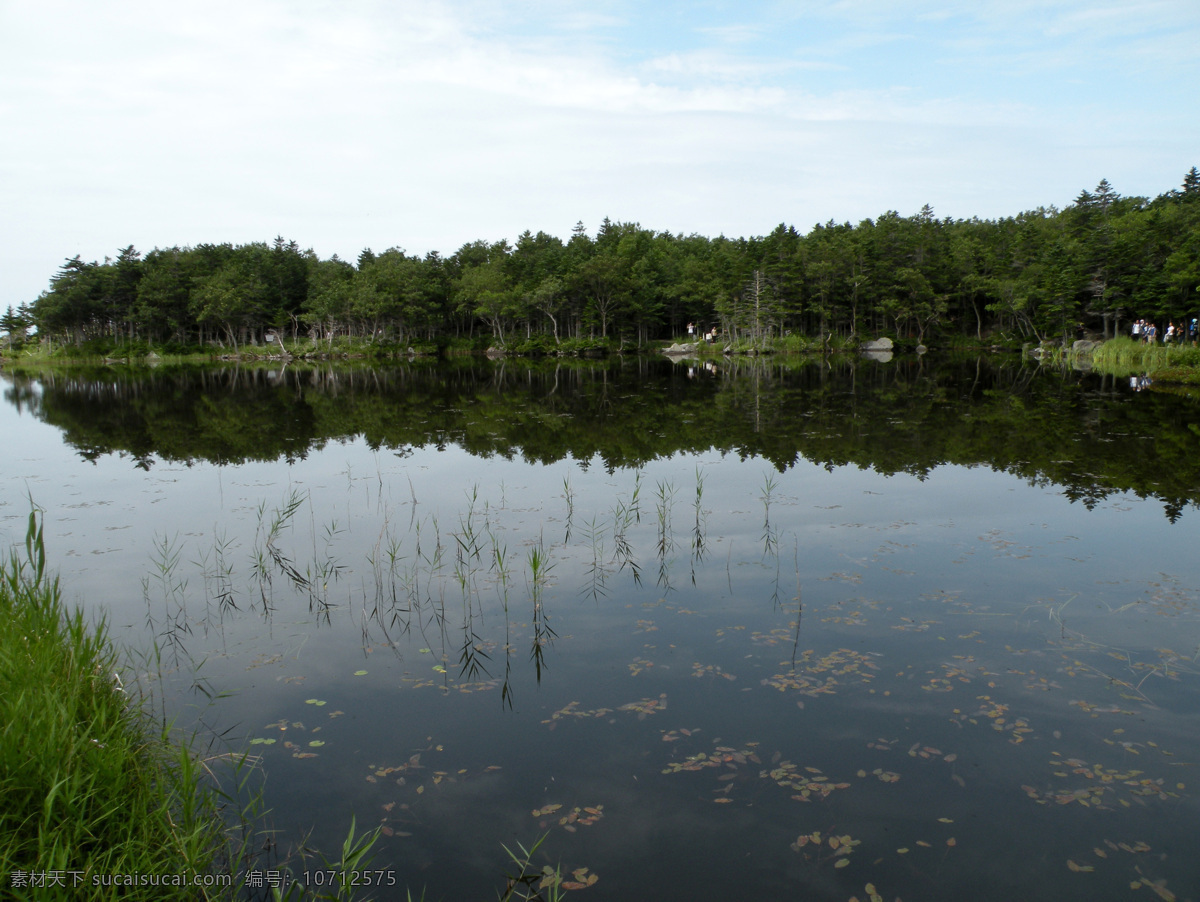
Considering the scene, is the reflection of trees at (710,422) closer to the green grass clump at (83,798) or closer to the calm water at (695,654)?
the calm water at (695,654)

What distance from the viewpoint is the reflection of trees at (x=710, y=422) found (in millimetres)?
13906

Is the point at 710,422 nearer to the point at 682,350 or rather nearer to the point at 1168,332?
the point at 1168,332

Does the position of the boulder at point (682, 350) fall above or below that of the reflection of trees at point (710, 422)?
above

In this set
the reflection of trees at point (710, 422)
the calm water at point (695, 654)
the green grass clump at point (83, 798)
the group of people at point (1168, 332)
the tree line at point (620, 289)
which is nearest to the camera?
the green grass clump at point (83, 798)

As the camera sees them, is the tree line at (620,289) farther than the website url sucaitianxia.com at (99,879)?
Yes

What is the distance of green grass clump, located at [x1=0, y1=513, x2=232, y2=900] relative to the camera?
3041 millimetres

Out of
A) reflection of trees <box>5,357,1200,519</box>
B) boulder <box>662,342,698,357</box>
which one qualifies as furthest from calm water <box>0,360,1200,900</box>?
boulder <box>662,342,698,357</box>

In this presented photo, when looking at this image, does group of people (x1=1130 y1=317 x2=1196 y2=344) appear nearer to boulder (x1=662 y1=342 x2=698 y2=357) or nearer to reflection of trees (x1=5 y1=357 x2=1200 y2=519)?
reflection of trees (x1=5 y1=357 x2=1200 y2=519)

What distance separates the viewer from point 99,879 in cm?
302

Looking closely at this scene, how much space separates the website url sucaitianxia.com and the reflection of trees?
10743 millimetres

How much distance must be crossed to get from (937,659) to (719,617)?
1.89 meters

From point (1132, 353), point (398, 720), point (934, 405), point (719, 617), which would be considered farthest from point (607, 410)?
point (1132, 353)

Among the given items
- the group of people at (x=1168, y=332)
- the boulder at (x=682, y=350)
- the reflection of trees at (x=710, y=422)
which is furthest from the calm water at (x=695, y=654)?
the boulder at (x=682, y=350)

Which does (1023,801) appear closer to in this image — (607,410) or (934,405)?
(607,410)
